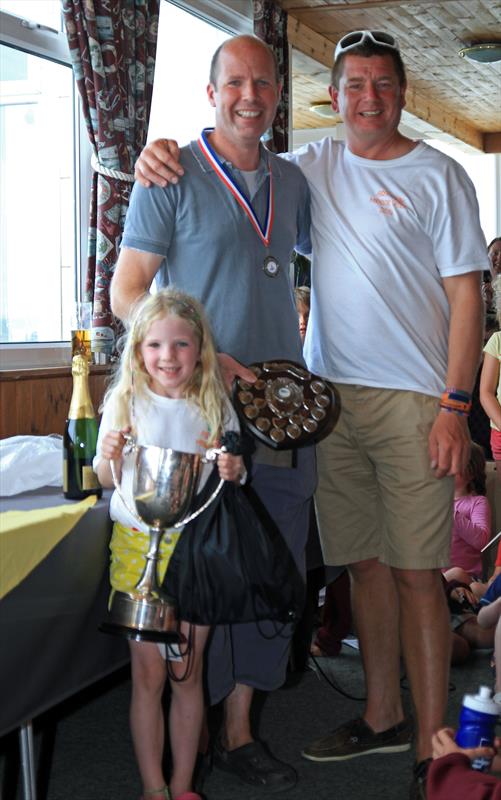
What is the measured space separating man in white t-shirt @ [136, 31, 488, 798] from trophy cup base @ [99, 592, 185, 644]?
70cm

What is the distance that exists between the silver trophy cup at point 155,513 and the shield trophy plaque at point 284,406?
0.52ft

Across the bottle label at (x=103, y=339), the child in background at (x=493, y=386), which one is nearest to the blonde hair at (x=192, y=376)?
the bottle label at (x=103, y=339)

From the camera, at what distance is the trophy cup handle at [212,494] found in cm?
185

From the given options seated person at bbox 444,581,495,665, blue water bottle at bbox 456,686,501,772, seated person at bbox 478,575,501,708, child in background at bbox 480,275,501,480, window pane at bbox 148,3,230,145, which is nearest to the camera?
blue water bottle at bbox 456,686,501,772

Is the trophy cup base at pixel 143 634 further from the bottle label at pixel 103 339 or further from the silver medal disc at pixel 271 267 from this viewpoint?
the bottle label at pixel 103 339

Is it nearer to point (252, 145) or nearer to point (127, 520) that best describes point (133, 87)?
point (252, 145)

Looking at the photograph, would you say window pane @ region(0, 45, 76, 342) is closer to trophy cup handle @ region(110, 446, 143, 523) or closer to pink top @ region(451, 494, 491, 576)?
pink top @ region(451, 494, 491, 576)

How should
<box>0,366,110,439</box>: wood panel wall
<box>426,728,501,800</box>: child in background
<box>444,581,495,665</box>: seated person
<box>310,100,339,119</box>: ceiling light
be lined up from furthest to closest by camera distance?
1. <box>310,100,339,119</box>: ceiling light
2. <box>444,581,495,665</box>: seated person
3. <box>0,366,110,439</box>: wood panel wall
4. <box>426,728,501,800</box>: child in background

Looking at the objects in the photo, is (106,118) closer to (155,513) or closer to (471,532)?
(471,532)

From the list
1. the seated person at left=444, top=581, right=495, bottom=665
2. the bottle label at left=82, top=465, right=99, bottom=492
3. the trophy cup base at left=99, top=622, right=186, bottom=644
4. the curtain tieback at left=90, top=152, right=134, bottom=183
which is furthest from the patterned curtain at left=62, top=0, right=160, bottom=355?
the trophy cup base at left=99, top=622, right=186, bottom=644

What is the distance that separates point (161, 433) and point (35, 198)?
8.57 feet

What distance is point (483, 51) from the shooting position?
671 centimetres

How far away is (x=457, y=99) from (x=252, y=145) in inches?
292

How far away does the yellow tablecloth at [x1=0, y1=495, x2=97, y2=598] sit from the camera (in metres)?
1.68
